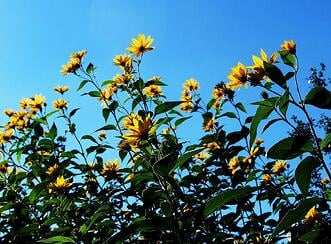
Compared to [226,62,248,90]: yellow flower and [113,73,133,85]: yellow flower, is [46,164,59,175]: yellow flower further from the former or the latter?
[226,62,248,90]: yellow flower

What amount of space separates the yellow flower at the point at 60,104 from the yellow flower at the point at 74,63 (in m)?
0.63

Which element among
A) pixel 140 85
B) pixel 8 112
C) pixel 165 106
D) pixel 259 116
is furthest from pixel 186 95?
pixel 259 116

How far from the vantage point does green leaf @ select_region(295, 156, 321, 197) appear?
1259 millimetres

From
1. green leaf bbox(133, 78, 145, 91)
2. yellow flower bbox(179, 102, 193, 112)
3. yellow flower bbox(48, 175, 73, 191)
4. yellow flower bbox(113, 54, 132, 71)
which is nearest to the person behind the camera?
yellow flower bbox(48, 175, 73, 191)

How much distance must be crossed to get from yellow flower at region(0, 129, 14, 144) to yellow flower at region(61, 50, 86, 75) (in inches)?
40.8

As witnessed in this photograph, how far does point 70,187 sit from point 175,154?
1.96 meters

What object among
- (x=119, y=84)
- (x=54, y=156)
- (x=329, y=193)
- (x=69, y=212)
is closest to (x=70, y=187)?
(x=69, y=212)

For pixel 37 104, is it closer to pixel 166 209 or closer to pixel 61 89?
pixel 61 89

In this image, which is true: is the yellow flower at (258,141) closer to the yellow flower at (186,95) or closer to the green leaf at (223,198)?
the yellow flower at (186,95)

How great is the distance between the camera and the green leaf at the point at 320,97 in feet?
4.50

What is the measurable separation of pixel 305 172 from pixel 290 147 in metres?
0.09

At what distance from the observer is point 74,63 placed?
4.45m

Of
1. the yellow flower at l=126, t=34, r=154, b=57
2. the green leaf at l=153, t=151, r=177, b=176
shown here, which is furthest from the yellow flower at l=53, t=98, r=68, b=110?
the green leaf at l=153, t=151, r=177, b=176

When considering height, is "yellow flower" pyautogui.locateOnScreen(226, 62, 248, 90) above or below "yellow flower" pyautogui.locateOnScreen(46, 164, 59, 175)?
below
